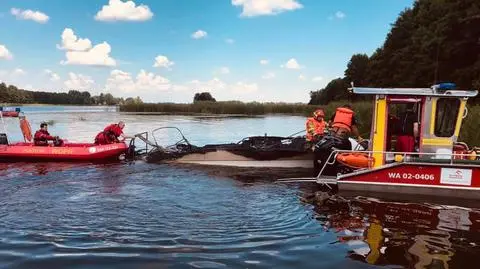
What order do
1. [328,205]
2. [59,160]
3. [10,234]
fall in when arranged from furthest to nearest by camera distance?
1. [59,160]
2. [328,205]
3. [10,234]

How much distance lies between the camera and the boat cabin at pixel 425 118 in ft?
35.6

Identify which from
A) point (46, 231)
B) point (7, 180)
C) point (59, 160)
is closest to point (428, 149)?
point (46, 231)

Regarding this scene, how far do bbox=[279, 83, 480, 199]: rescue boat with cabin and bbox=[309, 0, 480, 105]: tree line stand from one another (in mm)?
17659

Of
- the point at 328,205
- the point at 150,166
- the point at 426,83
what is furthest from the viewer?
the point at 426,83

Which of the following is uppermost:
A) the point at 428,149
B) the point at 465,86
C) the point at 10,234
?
the point at 465,86

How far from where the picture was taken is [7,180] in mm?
13461

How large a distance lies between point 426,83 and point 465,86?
9.12 metres

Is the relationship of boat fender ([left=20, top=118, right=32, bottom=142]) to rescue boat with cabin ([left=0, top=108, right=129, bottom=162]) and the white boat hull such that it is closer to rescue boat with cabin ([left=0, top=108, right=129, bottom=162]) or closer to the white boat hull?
rescue boat with cabin ([left=0, top=108, right=129, bottom=162])

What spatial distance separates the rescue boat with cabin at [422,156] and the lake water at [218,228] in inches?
20.2

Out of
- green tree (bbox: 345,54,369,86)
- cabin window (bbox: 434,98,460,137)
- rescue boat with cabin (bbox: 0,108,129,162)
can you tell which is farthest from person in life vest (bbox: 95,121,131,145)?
green tree (bbox: 345,54,369,86)

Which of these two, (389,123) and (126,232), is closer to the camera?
(126,232)

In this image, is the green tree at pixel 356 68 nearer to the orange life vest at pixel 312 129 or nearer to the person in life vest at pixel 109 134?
the person in life vest at pixel 109 134

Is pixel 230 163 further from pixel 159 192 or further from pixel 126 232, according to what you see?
pixel 126 232

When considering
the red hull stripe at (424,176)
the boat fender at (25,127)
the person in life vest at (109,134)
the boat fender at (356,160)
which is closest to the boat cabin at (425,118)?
the boat fender at (356,160)
